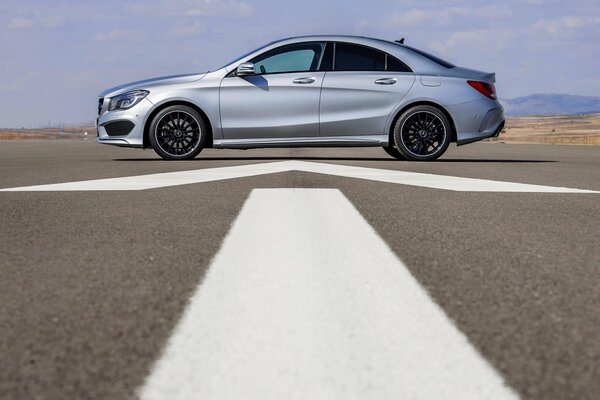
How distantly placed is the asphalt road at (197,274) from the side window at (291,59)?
15.6ft

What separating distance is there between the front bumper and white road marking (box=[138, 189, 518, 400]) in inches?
291

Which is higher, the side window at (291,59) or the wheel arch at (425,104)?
the side window at (291,59)

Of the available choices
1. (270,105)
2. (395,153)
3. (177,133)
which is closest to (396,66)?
(395,153)

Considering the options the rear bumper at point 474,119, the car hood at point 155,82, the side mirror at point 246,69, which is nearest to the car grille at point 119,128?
the car hood at point 155,82

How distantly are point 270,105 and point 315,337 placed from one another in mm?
8555

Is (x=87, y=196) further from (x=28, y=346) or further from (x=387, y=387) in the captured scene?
(x=387, y=387)

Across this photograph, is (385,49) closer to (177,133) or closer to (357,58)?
(357,58)

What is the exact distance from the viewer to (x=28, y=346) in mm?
2020

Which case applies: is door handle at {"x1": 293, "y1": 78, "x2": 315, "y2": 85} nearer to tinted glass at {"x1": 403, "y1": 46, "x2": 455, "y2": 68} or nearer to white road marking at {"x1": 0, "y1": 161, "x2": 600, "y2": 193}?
tinted glass at {"x1": 403, "y1": 46, "x2": 455, "y2": 68}

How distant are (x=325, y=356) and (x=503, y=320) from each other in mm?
672

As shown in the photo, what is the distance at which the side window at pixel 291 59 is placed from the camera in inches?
420

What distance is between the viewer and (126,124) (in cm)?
1055


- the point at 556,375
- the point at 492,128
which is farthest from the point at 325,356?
the point at 492,128

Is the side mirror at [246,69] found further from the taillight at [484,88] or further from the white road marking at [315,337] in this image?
the white road marking at [315,337]
